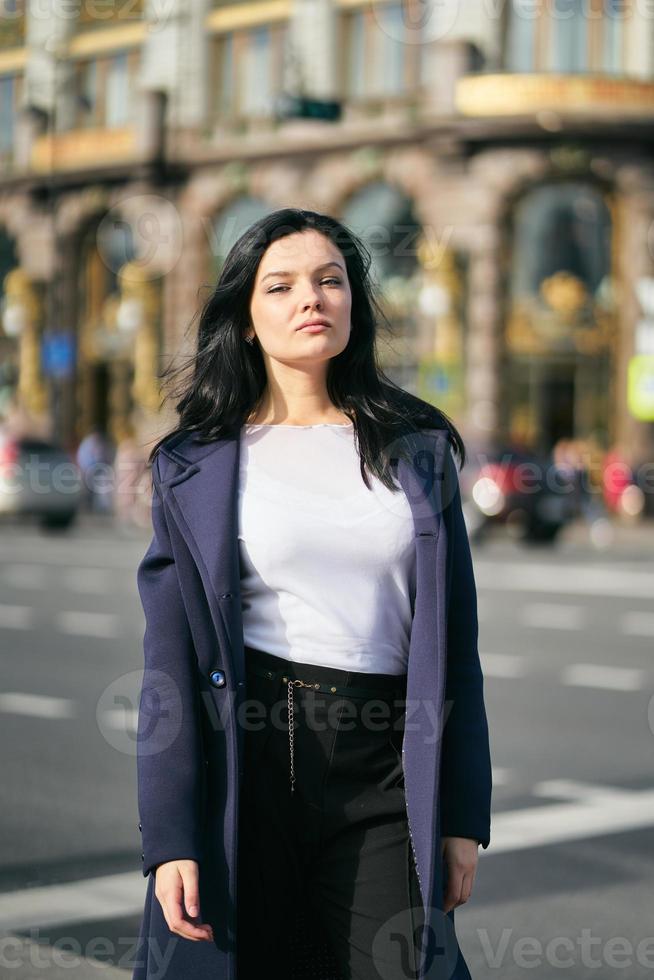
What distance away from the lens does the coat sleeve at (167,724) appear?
8.95 ft

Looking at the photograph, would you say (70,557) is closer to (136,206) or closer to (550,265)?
(550,265)

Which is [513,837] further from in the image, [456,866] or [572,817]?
[456,866]

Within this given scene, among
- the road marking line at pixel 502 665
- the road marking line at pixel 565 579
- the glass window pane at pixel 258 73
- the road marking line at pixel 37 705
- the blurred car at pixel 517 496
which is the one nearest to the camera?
the road marking line at pixel 37 705

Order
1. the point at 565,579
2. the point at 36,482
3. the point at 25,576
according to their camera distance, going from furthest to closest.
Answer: the point at 36,482 → the point at 565,579 → the point at 25,576

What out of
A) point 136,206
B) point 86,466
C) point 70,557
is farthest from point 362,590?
point 136,206

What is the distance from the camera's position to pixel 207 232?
36.6m

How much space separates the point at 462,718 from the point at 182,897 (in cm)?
54

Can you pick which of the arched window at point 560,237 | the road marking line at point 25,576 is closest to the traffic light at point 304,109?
the road marking line at point 25,576

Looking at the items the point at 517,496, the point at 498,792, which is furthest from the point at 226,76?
the point at 498,792

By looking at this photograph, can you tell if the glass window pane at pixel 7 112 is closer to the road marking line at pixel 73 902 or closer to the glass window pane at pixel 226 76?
the glass window pane at pixel 226 76

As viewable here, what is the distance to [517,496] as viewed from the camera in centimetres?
2328

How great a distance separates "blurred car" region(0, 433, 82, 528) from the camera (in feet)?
82.8

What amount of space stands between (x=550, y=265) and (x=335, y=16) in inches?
283

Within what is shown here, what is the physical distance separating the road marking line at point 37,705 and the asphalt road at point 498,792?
17 mm
